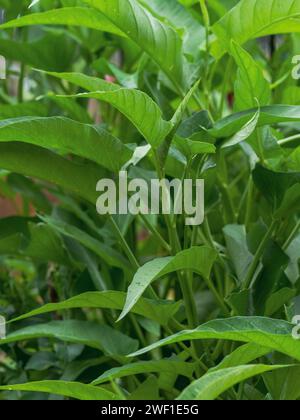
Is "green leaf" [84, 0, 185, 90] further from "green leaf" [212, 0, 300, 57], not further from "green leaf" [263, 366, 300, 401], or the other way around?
"green leaf" [263, 366, 300, 401]

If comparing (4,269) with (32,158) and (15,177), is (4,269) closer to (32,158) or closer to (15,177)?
(15,177)

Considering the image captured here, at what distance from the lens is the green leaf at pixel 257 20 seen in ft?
1.70

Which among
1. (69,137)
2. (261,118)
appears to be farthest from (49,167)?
(261,118)

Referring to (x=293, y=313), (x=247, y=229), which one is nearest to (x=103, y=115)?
(x=247, y=229)

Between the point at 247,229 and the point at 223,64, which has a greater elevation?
the point at 223,64

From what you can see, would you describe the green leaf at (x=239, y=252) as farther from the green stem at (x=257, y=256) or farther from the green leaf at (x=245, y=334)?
the green leaf at (x=245, y=334)

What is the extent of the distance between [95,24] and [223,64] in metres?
0.28

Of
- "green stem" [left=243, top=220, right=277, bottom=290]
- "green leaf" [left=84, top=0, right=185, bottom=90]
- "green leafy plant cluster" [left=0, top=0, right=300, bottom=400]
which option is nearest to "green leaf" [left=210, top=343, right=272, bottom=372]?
"green leafy plant cluster" [left=0, top=0, right=300, bottom=400]

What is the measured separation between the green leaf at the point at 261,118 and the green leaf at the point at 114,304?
12cm

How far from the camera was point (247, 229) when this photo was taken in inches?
26.9

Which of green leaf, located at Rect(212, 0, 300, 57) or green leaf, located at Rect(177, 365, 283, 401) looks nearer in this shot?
green leaf, located at Rect(177, 365, 283, 401)

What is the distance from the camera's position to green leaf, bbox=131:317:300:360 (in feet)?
1.33

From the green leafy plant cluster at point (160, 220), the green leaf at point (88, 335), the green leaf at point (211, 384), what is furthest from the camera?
the green leaf at point (88, 335)

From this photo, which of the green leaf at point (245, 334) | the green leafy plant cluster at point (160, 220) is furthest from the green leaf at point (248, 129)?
the green leaf at point (245, 334)
